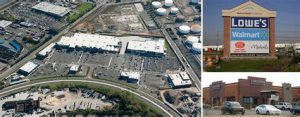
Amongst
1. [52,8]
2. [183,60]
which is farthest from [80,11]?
[183,60]

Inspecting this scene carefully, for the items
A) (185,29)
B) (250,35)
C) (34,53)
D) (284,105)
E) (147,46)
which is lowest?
(284,105)

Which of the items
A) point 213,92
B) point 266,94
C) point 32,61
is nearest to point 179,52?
point 213,92

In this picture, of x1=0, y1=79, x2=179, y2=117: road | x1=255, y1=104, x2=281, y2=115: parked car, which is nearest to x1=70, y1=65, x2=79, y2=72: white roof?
x1=0, y1=79, x2=179, y2=117: road

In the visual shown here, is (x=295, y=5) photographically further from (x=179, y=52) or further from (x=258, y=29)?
(x=179, y=52)

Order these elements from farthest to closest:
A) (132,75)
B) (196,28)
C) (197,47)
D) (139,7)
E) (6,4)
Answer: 1. (139,7)
2. (6,4)
3. (196,28)
4. (197,47)
5. (132,75)

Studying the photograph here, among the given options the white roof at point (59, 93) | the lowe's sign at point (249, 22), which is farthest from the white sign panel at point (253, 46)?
the white roof at point (59, 93)

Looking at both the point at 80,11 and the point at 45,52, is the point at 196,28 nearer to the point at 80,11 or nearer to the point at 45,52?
the point at 80,11

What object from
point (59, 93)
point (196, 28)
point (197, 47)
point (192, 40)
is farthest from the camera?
point (196, 28)
